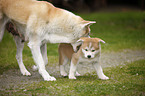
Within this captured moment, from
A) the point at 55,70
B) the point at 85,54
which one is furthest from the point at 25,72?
the point at 85,54

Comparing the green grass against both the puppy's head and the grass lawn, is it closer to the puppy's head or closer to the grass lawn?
the grass lawn

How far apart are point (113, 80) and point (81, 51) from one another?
900mm

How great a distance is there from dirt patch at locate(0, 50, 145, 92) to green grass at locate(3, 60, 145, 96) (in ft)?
1.18

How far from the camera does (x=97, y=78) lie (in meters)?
5.89

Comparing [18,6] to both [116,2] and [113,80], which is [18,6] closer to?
[113,80]

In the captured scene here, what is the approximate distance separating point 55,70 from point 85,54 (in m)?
1.87

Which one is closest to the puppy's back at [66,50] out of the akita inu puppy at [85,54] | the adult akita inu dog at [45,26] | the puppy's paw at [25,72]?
the akita inu puppy at [85,54]

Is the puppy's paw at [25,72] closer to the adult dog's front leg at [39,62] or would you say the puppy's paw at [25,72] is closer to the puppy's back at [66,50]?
the adult dog's front leg at [39,62]

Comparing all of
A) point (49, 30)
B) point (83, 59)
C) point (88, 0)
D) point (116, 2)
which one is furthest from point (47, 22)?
point (116, 2)

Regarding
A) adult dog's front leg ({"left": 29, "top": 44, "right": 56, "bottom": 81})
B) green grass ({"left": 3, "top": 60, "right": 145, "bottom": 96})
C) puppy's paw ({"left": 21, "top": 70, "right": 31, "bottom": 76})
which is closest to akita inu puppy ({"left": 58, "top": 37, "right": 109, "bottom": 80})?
green grass ({"left": 3, "top": 60, "right": 145, "bottom": 96})

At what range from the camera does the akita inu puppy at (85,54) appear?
5359 mm

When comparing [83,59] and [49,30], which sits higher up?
[49,30]

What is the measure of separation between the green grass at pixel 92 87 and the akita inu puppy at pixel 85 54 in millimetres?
277

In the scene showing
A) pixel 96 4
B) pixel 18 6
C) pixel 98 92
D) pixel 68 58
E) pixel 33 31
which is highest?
pixel 96 4
